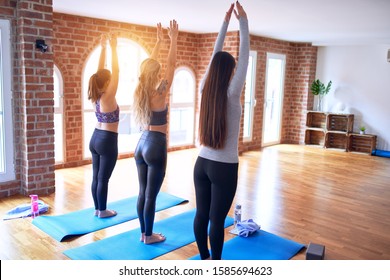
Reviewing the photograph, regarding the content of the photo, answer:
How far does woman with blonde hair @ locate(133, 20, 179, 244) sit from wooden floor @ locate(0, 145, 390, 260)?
59cm

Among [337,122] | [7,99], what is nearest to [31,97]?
[7,99]

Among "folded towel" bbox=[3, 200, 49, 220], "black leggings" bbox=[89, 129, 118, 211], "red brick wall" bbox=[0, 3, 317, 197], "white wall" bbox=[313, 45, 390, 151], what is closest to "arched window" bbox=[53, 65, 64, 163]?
"red brick wall" bbox=[0, 3, 317, 197]

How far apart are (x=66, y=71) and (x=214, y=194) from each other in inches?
150

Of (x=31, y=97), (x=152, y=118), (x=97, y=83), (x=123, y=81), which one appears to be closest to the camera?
(x=152, y=118)

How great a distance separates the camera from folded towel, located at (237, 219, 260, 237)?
10.7 ft

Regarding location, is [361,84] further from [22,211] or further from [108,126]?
[22,211]

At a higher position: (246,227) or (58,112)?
(58,112)

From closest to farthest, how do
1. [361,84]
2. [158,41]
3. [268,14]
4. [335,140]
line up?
[158,41]
[268,14]
[361,84]
[335,140]

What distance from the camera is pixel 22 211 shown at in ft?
11.9

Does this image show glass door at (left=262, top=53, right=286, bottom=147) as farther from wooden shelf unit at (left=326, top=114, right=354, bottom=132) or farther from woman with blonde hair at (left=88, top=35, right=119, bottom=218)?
woman with blonde hair at (left=88, top=35, right=119, bottom=218)

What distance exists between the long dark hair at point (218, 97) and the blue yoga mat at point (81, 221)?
1652 millimetres

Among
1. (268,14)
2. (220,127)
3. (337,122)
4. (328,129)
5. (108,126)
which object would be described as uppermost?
(268,14)

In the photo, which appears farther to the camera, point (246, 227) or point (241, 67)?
point (246, 227)

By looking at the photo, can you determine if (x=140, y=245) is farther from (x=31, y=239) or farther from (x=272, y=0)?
(x=272, y=0)
